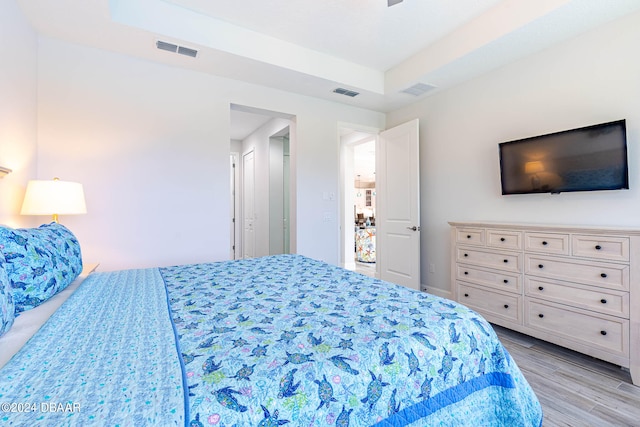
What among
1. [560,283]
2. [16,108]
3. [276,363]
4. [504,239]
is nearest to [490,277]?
[504,239]

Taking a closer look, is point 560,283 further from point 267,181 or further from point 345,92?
point 267,181

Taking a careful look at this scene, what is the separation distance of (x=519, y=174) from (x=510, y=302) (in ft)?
3.93

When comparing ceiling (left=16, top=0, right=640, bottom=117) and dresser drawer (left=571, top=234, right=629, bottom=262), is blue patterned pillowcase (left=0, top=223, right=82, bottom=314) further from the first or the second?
dresser drawer (left=571, top=234, right=629, bottom=262)

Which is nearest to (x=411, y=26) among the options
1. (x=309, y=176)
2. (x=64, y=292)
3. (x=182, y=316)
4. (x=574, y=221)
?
(x=309, y=176)

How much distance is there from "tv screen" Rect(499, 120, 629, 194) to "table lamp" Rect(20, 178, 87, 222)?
3.77 metres

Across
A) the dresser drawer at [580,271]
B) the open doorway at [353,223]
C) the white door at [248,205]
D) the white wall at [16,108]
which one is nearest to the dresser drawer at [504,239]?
the dresser drawer at [580,271]

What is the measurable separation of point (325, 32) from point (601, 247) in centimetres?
289

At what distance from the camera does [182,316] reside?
1179 mm

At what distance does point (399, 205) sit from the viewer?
4059mm

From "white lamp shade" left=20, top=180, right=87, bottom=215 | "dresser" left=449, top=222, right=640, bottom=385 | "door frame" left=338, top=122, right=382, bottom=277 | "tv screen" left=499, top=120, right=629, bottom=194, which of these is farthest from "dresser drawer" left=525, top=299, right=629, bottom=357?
"white lamp shade" left=20, top=180, right=87, bottom=215

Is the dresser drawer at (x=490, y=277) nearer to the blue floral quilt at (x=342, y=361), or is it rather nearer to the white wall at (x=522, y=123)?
the white wall at (x=522, y=123)

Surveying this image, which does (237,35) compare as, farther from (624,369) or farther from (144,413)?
(624,369)

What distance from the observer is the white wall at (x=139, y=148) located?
104 inches

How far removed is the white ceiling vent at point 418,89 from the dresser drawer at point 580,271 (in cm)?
220
